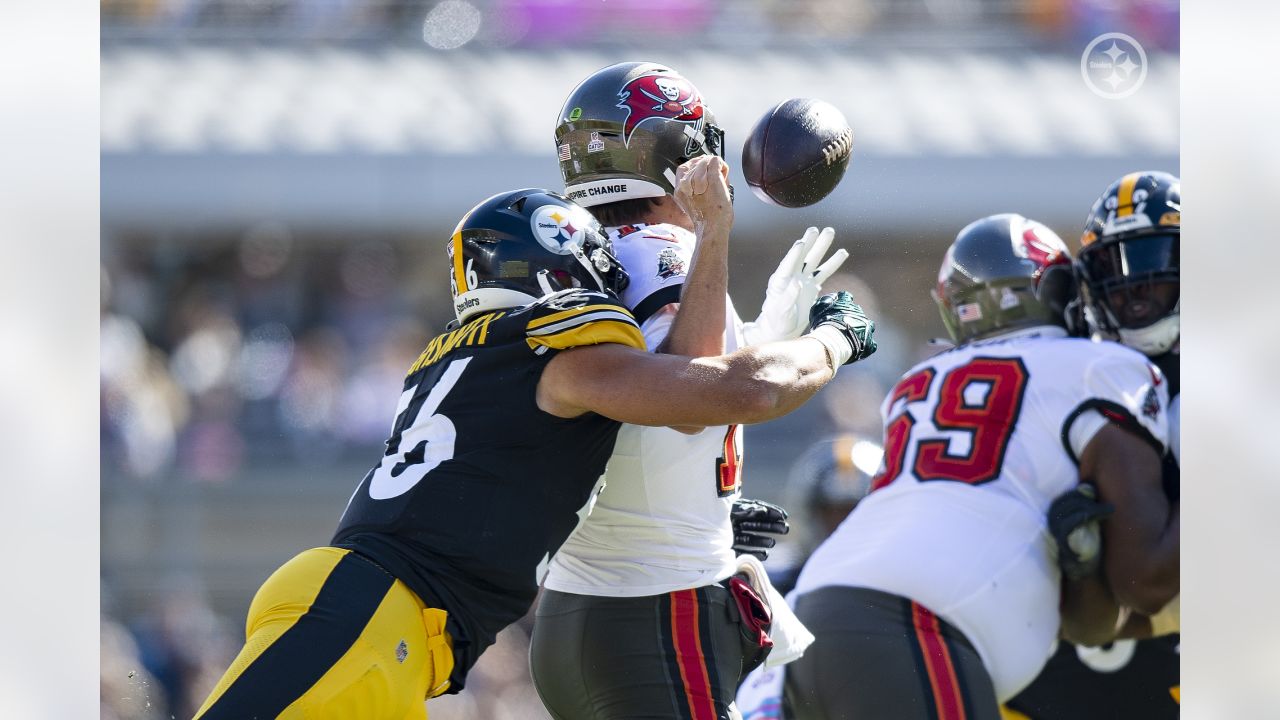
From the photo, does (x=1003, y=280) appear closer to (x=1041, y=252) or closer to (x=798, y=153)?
(x=1041, y=252)

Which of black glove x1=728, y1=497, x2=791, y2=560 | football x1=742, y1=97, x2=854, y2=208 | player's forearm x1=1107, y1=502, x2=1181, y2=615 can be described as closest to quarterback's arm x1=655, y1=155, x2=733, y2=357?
football x1=742, y1=97, x2=854, y2=208

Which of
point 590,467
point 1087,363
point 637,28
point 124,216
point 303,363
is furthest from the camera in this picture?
point 124,216

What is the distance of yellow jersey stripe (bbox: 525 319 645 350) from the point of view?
7.86ft

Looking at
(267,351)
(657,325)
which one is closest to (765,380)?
(657,325)

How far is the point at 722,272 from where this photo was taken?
2541 millimetres

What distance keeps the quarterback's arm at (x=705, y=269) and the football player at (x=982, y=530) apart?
1195mm

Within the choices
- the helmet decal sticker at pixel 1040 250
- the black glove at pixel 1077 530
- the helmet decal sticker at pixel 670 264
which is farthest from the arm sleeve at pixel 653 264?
the helmet decal sticker at pixel 1040 250

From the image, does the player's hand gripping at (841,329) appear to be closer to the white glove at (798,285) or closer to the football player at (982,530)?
the white glove at (798,285)

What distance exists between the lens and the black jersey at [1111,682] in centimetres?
418

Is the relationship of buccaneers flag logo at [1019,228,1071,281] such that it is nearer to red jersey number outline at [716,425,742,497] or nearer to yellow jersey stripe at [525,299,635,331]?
red jersey number outline at [716,425,742,497]
